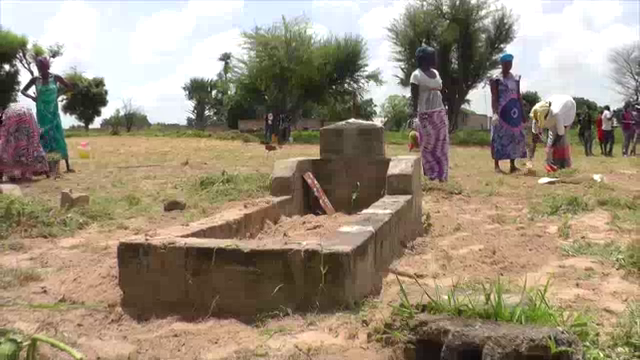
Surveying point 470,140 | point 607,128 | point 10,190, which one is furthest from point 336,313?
point 470,140

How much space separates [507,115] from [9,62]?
116 feet

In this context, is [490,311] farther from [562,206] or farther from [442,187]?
[442,187]

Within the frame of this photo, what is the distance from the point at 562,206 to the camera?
792 cm

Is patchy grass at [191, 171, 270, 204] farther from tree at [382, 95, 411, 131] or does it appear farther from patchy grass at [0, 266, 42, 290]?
tree at [382, 95, 411, 131]

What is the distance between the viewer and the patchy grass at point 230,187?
9344 mm

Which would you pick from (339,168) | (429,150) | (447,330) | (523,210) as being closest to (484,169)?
(429,150)

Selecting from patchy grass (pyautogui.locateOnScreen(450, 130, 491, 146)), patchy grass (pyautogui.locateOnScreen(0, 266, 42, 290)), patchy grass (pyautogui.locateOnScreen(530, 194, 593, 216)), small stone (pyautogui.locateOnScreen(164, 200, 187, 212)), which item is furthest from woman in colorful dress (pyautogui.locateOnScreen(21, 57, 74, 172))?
patchy grass (pyautogui.locateOnScreen(450, 130, 491, 146))

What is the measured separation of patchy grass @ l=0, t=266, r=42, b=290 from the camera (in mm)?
5062

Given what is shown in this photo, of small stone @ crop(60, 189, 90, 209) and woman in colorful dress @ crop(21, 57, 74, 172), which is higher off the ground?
woman in colorful dress @ crop(21, 57, 74, 172)

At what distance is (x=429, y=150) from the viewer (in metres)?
10.2

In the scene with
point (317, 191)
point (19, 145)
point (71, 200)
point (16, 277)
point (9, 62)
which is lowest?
point (16, 277)

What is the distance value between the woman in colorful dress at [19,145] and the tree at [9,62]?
100 ft

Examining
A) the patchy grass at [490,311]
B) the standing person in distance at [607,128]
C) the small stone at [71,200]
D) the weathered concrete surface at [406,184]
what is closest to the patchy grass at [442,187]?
the weathered concrete surface at [406,184]

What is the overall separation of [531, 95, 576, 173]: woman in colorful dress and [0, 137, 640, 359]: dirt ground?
7.07ft
